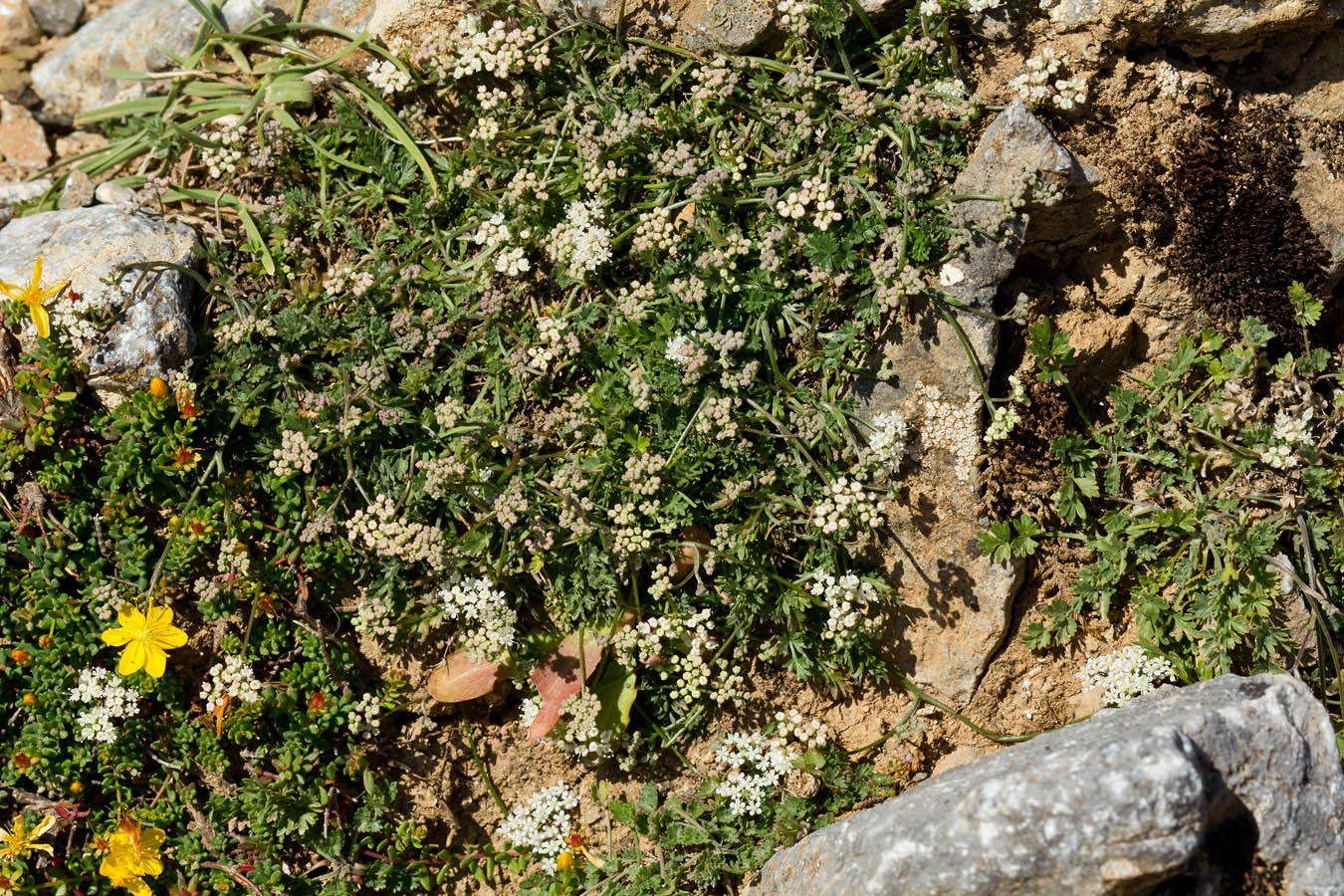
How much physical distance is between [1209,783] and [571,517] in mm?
2752

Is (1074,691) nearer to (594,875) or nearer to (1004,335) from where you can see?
(1004,335)

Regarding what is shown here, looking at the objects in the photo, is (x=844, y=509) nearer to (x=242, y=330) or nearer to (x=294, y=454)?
(x=294, y=454)

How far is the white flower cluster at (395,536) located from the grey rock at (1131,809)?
2.26 meters

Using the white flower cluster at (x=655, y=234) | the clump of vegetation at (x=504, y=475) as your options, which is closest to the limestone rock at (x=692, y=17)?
the clump of vegetation at (x=504, y=475)

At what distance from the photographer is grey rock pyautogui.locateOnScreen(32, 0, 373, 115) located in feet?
18.8

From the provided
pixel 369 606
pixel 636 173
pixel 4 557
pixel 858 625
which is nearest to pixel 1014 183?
pixel 636 173

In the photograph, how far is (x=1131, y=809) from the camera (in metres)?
3.27

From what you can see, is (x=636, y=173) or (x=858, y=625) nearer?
(x=858, y=625)

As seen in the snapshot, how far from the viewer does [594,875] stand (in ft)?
16.2

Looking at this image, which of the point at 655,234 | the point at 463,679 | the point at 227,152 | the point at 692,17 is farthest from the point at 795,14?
the point at 463,679

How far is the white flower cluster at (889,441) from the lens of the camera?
15.1 ft

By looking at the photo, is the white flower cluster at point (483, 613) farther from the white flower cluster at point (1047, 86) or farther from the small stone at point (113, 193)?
the white flower cluster at point (1047, 86)

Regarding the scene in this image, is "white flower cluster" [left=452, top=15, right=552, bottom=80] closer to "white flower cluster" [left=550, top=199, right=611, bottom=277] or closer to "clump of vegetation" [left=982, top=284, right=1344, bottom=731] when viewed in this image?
"white flower cluster" [left=550, top=199, right=611, bottom=277]

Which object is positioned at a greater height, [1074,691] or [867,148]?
[867,148]
